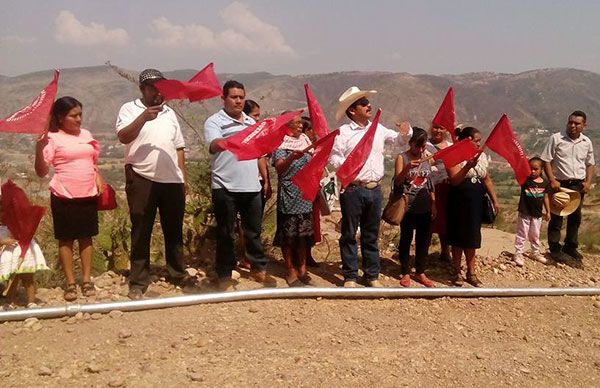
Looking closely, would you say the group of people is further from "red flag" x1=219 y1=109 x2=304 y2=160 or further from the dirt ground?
the dirt ground

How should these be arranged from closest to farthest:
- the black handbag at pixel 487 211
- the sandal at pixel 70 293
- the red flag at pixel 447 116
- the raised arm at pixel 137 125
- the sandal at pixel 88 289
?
1. the raised arm at pixel 137 125
2. the sandal at pixel 70 293
3. the sandal at pixel 88 289
4. the red flag at pixel 447 116
5. the black handbag at pixel 487 211

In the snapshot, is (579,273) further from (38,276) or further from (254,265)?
(38,276)

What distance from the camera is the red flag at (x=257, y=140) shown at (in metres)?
4.04

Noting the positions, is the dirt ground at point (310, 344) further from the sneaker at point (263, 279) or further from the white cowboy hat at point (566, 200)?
the white cowboy hat at point (566, 200)

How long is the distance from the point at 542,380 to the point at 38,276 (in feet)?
14.4

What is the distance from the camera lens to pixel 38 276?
464cm

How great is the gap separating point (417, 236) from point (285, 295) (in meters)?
1.73

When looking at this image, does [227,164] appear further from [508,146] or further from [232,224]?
[508,146]

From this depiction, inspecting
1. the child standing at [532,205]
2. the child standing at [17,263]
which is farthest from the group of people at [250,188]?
the child standing at [532,205]

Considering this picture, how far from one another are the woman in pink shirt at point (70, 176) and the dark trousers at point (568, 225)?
5.54 meters

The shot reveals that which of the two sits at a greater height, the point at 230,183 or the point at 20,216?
the point at 230,183

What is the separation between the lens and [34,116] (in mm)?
3719

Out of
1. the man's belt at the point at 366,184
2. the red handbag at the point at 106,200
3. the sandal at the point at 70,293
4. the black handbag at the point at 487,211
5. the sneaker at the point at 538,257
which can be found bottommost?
the sneaker at the point at 538,257

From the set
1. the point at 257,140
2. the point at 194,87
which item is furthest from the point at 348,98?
the point at 194,87
